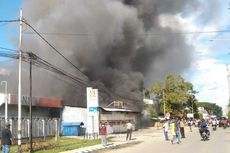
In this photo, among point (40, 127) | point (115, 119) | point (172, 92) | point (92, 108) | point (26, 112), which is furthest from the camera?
point (172, 92)

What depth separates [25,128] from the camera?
40.4 meters

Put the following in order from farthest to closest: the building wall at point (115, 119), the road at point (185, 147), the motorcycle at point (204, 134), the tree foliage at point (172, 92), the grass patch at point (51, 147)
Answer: the tree foliage at point (172, 92) → the building wall at point (115, 119) → the motorcycle at point (204, 134) → the grass patch at point (51, 147) → the road at point (185, 147)

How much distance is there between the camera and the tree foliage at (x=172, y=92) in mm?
88688

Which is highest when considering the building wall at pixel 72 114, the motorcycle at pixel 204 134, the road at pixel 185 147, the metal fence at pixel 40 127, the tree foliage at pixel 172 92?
the tree foliage at pixel 172 92

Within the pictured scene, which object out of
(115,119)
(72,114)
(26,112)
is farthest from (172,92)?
(26,112)

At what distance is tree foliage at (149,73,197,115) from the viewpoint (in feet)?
291

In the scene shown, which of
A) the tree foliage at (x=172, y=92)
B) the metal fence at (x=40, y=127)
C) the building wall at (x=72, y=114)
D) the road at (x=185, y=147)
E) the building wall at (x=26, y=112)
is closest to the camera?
the road at (x=185, y=147)

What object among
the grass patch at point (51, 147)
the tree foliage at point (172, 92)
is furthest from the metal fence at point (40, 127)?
the tree foliage at point (172, 92)

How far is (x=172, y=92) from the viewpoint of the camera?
89.8 meters

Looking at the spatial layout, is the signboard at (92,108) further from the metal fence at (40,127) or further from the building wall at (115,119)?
the building wall at (115,119)

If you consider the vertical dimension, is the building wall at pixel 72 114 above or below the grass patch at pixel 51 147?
above

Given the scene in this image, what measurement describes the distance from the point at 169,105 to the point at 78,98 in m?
26.4

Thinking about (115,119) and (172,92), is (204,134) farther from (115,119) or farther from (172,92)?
(172,92)

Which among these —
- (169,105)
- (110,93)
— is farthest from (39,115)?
(169,105)
